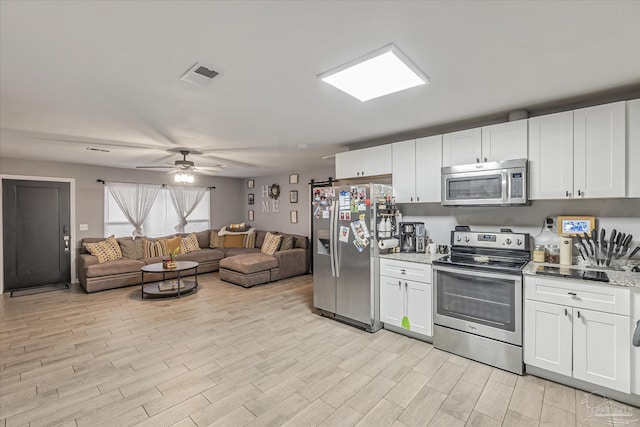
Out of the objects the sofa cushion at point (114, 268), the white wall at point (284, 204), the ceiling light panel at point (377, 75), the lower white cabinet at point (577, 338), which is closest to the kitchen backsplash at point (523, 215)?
the lower white cabinet at point (577, 338)

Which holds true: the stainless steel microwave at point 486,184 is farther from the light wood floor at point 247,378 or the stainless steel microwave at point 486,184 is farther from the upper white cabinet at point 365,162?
the light wood floor at point 247,378

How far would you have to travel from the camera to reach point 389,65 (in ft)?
6.47

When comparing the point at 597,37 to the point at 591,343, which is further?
the point at 591,343

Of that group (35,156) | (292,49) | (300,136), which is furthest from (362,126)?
(35,156)

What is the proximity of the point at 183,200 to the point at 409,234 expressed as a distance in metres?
5.95

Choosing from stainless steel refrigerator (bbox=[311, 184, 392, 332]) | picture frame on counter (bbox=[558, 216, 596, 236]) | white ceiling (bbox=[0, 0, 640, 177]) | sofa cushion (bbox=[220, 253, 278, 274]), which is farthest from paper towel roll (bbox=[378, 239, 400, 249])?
sofa cushion (bbox=[220, 253, 278, 274])

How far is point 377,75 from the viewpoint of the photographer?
6.93 feet

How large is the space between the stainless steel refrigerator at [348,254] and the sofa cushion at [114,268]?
12.8 ft

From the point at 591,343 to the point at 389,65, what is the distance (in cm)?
257

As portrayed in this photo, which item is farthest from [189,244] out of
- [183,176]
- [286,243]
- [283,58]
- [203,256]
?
[283,58]

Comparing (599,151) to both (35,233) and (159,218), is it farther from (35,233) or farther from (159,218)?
(35,233)

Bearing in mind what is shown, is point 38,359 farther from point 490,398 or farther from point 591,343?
point 591,343

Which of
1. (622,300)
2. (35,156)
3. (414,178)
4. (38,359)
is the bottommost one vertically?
(38,359)

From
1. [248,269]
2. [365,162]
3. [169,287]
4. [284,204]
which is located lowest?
[169,287]
